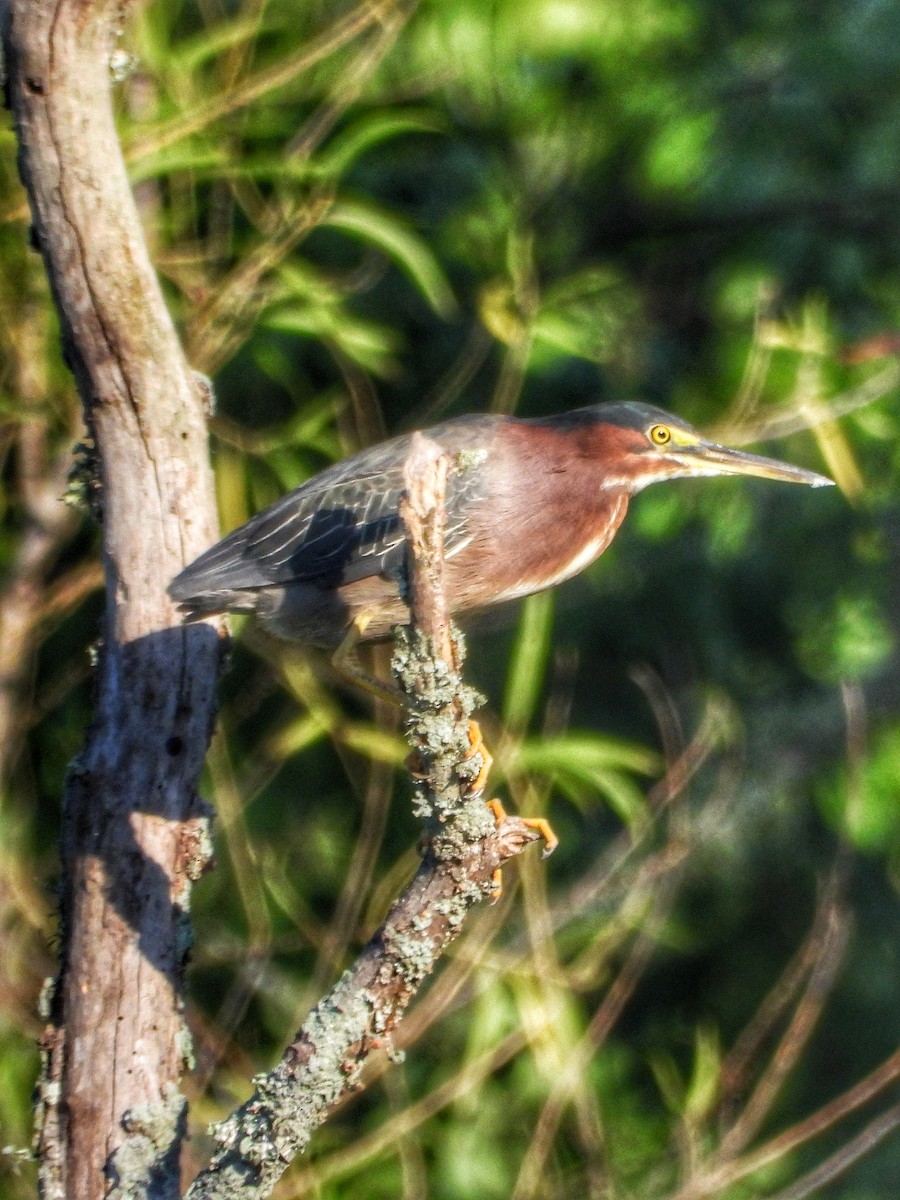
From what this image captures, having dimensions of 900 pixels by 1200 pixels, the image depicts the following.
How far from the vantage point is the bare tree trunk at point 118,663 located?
2.41 metres

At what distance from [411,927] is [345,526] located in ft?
3.72

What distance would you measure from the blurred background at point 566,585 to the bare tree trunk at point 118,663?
0.88 m

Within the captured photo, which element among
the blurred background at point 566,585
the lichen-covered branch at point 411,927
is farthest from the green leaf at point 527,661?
the lichen-covered branch at point 411,927

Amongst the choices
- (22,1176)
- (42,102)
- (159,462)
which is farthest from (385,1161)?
(42,102)

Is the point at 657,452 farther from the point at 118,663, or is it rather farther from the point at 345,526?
the point at 118,663

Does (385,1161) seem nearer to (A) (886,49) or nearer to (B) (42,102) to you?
(B) (42,102)

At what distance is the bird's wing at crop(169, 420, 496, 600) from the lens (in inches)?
116

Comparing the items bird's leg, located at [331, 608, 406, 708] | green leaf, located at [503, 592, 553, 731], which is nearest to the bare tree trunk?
bird's leg, located at [331, 608, 406, 708]

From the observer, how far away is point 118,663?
2570 millimetres

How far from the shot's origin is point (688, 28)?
4.09 meters

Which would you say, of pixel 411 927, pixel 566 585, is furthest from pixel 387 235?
pixel 411 927

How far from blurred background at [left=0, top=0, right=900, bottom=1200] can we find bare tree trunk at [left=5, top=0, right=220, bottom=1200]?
88 cm

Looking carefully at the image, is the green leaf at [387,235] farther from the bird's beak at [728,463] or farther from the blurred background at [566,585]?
the bird's beak at [728,463]

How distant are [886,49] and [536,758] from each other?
216cm
